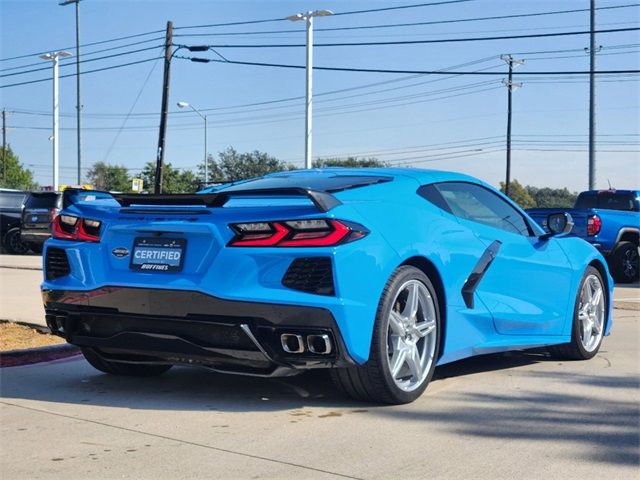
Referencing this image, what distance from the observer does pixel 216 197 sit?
4637 mm

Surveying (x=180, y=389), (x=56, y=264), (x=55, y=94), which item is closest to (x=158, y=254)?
(x=56, y=264)

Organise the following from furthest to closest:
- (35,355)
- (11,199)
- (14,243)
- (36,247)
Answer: (11,199) → (14,243) → (36,247) → (35,355)

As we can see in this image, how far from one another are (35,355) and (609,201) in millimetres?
12983

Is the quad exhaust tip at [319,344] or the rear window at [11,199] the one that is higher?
the rear window at [11,199]

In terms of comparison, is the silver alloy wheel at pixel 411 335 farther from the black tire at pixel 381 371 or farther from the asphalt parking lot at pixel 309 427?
the asphalt parking lot at pixel 309 427

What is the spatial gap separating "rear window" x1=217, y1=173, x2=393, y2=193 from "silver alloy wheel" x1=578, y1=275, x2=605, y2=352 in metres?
2.29

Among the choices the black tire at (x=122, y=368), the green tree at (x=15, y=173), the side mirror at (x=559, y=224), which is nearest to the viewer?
the black tire at (x=122, y=368)

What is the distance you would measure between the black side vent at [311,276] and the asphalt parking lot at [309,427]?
0.74 meters

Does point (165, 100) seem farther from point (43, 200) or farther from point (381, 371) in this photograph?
point (381, 371)

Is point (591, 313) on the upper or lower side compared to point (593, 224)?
lower

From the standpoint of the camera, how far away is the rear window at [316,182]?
5.07 metres

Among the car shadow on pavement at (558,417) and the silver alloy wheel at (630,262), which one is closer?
the car shadow on pavement at (558,417)

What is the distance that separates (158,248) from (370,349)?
4.24 ft

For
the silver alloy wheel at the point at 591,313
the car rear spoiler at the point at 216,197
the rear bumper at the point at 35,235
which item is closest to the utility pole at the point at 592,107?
the rear bumper at the point at 35,235
